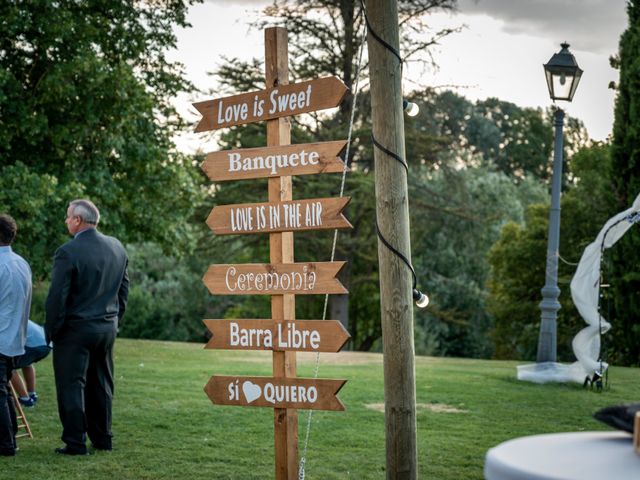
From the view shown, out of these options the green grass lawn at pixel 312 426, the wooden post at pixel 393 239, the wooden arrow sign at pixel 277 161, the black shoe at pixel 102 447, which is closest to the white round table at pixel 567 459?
the wooden post at pixel 393 239

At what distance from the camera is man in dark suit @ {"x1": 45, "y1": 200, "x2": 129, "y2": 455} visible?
8.44m

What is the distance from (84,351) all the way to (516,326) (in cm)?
2864

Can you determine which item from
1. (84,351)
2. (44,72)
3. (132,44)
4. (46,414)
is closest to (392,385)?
(84,351)

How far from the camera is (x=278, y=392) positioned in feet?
23.3

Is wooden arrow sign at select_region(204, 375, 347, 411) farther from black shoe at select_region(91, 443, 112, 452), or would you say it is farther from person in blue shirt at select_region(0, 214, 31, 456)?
person in blue shirt at select_region(0, 214, 31, 456)

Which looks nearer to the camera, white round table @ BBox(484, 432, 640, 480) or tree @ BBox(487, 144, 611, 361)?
white round table @ BBox(484, 432, 640, 480)

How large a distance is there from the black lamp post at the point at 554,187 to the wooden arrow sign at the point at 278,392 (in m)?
9.15

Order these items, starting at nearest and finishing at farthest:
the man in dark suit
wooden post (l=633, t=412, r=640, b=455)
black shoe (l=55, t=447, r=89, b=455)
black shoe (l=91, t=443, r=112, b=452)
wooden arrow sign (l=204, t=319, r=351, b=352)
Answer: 1. wooden post (l=633, t=412, r=640, b=455)
2. wooden arrow sign (l=204, t=319, r=351, b=352)
3. the man in dark suit
4. black shoe (l=55, t=447, r=89, b=455)
5. black shoe (l=91, t=443, r=112, b=452)

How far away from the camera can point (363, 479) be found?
7980mm

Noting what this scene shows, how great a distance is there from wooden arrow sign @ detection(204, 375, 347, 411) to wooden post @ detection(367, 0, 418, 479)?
1.31ft

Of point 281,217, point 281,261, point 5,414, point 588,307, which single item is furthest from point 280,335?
point 588,307

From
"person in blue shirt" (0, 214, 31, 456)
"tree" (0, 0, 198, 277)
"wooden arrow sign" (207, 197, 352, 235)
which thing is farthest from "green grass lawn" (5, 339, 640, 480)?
"tree" (0, 0, 198, 277)

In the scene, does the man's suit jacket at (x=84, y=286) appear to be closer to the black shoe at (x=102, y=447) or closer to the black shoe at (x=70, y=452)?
the black shoe at (x=70, y=452)

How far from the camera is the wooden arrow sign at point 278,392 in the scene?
22.6ft
